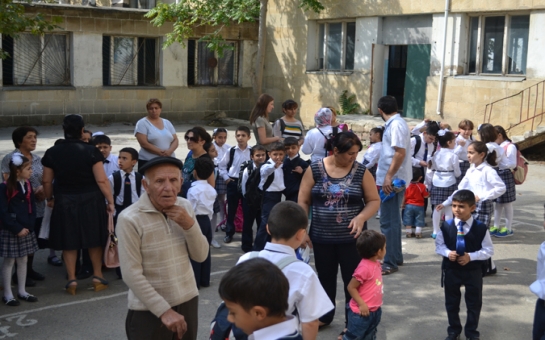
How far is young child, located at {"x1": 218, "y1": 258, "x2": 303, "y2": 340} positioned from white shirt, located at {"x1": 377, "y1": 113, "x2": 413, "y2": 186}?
14.1 ft

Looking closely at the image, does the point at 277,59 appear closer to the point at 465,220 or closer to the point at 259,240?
the point at 259,240

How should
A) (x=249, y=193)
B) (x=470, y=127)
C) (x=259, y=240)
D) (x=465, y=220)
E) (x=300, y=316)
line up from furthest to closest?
(x=470, y=127) < (x=249, y=193) < (x=259, y=240) < (x=465, y=220) < (x=300, y=316)

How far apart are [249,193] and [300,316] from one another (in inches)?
173

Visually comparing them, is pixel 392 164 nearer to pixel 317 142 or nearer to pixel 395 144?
pixel 395 144

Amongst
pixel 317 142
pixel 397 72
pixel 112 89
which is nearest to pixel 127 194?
pixel 317 142

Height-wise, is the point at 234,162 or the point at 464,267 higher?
the point at 234,162

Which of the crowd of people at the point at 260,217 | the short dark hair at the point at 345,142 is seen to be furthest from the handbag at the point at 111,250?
the short dark hair at the point at 345,142

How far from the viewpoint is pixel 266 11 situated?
827 inches

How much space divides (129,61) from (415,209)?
14.4 metres

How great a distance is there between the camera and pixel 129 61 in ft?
69.1

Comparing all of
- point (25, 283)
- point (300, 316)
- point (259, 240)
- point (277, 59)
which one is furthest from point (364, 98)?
point (300, 316)

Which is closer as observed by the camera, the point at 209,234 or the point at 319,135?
the point at 209,234

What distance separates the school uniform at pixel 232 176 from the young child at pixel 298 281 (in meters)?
4.73

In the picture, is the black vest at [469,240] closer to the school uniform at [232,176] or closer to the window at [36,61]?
the school uniform at [232,176]
